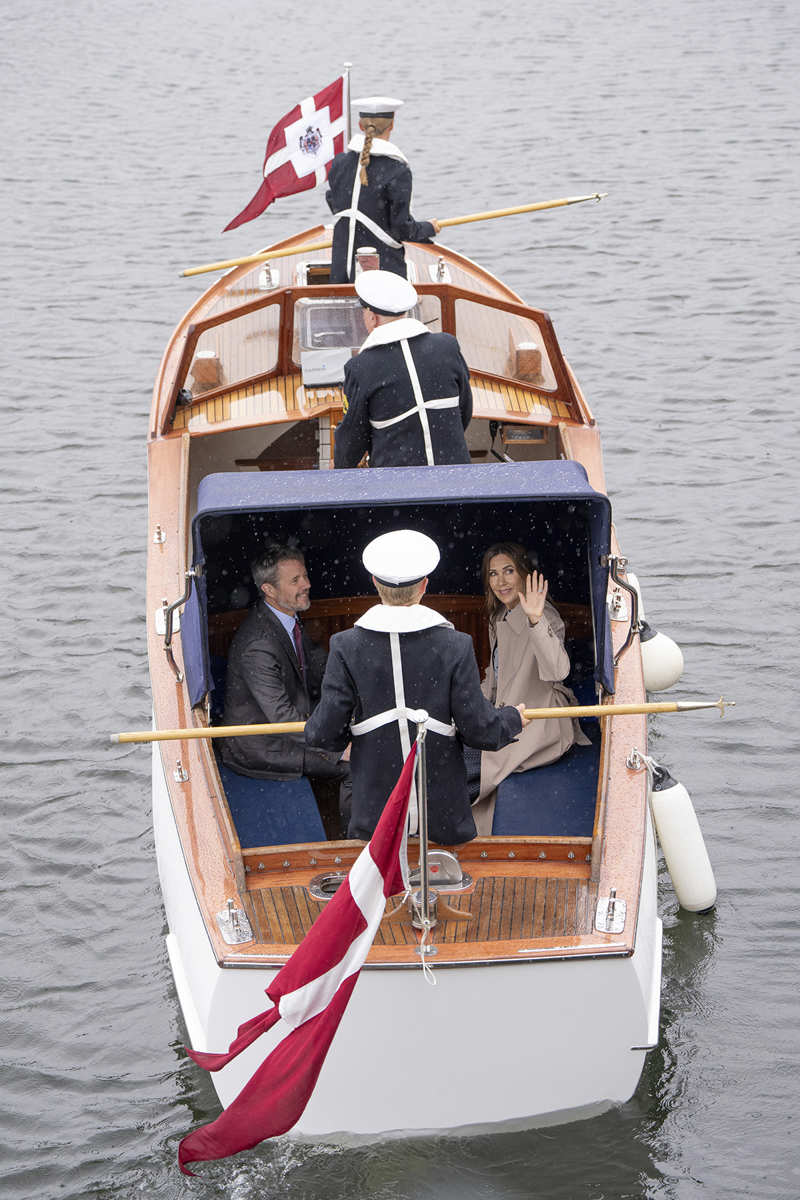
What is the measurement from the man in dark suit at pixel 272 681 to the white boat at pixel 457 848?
0.11 m

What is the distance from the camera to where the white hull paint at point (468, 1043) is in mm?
4535

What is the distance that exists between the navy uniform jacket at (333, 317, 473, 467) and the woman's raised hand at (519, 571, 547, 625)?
91 cm

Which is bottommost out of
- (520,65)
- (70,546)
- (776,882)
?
(776,882)

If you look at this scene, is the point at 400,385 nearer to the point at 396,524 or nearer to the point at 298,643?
the point at 396,524

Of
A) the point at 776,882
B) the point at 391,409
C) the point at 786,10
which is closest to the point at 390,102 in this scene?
the point at 391,409

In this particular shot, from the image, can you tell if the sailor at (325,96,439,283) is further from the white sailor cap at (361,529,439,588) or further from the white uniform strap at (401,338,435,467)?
the white sailor cap at (361,529,439,588)

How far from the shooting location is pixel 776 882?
21.9 ft

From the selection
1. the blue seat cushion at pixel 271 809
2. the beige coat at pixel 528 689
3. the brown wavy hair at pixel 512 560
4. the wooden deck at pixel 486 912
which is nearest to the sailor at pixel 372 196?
the brown wavy hair at pixel 512 560

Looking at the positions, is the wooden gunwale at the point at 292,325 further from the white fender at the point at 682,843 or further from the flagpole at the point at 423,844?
the flagpole at the point at 423,844

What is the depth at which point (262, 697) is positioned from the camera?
5805mm

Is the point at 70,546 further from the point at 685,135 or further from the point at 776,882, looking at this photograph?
the point at 685,135

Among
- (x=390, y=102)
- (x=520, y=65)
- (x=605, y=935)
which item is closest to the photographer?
(x=605, y=935)

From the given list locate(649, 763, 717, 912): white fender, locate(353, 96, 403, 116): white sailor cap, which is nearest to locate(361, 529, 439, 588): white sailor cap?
locate(649, 763, 717, 912): white fender

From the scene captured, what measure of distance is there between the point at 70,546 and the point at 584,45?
13.7 m
